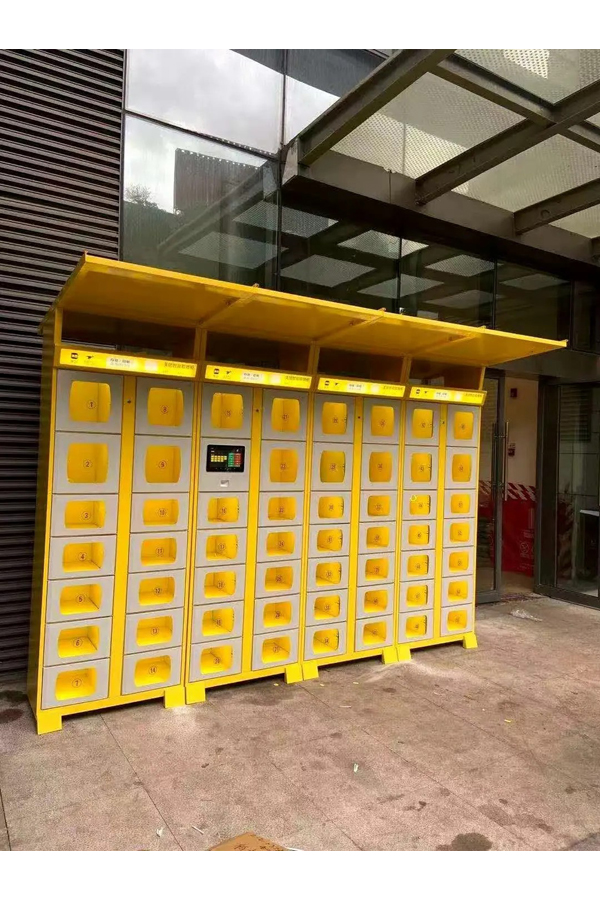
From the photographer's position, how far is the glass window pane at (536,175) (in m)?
5.78

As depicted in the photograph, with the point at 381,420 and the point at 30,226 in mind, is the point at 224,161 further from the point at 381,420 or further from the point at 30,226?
the point at 381,420

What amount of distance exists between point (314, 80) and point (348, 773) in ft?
21.7

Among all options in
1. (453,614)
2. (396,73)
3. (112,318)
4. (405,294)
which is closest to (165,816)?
(112,318)

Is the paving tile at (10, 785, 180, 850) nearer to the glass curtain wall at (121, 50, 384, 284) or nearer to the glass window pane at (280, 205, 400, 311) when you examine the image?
the glass curtain wall at (121, 50, 384, 284)

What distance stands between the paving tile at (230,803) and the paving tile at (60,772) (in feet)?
1.01

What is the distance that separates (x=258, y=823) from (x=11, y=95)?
223 inches

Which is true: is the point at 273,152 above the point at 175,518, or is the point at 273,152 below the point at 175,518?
above

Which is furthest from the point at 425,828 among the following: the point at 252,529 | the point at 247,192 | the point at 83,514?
the point at 247,192

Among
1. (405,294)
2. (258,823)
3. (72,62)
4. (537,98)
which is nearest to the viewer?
(258,823)

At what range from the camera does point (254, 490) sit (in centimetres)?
494

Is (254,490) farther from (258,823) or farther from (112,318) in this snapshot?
(258,823)

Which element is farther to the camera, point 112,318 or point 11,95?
point 11,95

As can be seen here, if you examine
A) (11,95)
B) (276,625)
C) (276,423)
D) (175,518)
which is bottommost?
(276,625)

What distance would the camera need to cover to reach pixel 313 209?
640 centimetres
